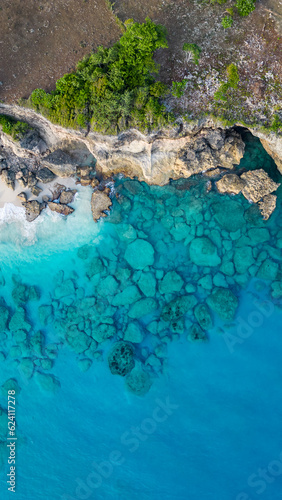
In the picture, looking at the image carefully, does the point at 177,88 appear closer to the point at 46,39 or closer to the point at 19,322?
the point at 46,39

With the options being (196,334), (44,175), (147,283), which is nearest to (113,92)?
(44,175)

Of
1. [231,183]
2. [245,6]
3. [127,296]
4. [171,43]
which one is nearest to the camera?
[245,6]

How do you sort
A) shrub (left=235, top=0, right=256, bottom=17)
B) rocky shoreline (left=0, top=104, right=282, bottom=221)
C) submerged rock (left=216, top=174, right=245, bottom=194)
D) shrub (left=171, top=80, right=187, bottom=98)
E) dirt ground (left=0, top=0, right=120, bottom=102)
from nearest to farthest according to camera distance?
1. shrub (left=235, top=0, right=256, bottom=17)
2. shrub (left=171, top=80, right=187, bottom=98)
3. dirt ground (left=0, top=0, right=120, bottom=102)
4. rocky shoreline (left=0, top=104, right=282, bottom=221)
5. submerged rock (left=216, top=174, right=245, bottom=194)

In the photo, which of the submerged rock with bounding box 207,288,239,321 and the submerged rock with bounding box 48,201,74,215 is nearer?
the submerged rock with bounding box 207,288,239,321

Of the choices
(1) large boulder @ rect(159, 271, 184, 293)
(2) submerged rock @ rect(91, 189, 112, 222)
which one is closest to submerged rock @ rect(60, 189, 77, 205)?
(2) submerged rock @ rect(91, 189, 112, 222)

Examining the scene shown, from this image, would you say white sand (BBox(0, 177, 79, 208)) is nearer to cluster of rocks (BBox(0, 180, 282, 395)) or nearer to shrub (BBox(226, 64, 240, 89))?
cluster of rocks (BBox(0, 180, 282, 395))

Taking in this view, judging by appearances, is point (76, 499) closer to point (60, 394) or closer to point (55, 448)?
point (55, 448)
